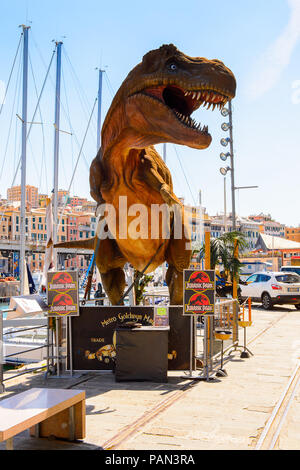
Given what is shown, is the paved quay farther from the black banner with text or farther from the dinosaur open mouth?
the dinosaur open mouth

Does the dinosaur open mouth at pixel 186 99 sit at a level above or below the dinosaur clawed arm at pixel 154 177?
above

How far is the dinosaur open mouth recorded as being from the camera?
5.29 meters

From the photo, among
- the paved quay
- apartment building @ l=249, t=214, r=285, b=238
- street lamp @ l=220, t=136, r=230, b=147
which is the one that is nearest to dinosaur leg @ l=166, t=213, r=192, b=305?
the paved quay

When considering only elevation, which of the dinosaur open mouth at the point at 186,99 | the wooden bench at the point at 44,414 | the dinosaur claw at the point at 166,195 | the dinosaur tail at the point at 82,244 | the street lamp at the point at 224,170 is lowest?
the wooden bench at the point at 44,414

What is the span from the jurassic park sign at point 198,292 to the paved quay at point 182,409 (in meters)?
1.04

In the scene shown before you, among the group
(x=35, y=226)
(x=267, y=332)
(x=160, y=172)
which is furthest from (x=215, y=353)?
(x=35, y=226)

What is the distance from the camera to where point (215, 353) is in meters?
7.86

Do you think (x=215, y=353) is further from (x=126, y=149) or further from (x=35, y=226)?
(x=35, y=226)

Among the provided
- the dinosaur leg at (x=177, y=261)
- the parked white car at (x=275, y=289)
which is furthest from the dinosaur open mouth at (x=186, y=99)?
the parked white car at (x=275, y=289)

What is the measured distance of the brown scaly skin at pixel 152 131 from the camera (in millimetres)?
5328

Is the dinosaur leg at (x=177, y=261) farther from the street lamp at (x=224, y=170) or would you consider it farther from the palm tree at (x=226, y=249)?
the street lamp at (x=224, y=170)

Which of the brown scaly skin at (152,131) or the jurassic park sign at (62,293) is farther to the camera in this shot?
the jurassic park sign at (62,293)

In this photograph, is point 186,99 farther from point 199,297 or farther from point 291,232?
point 291,232

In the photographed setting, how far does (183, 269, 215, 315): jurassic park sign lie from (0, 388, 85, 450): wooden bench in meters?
2.88
